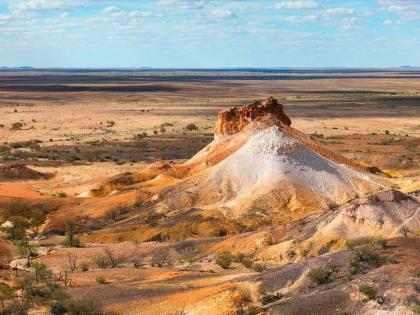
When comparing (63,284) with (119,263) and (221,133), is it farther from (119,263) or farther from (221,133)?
(221,133)

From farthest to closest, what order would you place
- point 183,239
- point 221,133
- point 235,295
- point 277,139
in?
point 221,133
point 277,139
point 183,239
point 235,295

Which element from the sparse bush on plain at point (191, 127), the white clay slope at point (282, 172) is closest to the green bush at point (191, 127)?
the sparse bush on plain at point (191, 127)

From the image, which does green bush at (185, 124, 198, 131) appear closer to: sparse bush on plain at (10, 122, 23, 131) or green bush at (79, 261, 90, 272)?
sparse bush on plain at (10, 122, 23, 131)

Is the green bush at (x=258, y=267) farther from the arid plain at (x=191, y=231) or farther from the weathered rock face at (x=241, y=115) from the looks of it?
the weathered rock face at (x=241, y=115)

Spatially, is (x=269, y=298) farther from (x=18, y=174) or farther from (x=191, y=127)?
(x=191, y=127)

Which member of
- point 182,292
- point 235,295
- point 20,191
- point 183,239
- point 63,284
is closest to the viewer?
point 235,295

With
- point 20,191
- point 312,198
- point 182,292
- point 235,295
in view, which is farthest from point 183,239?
point 20,191
